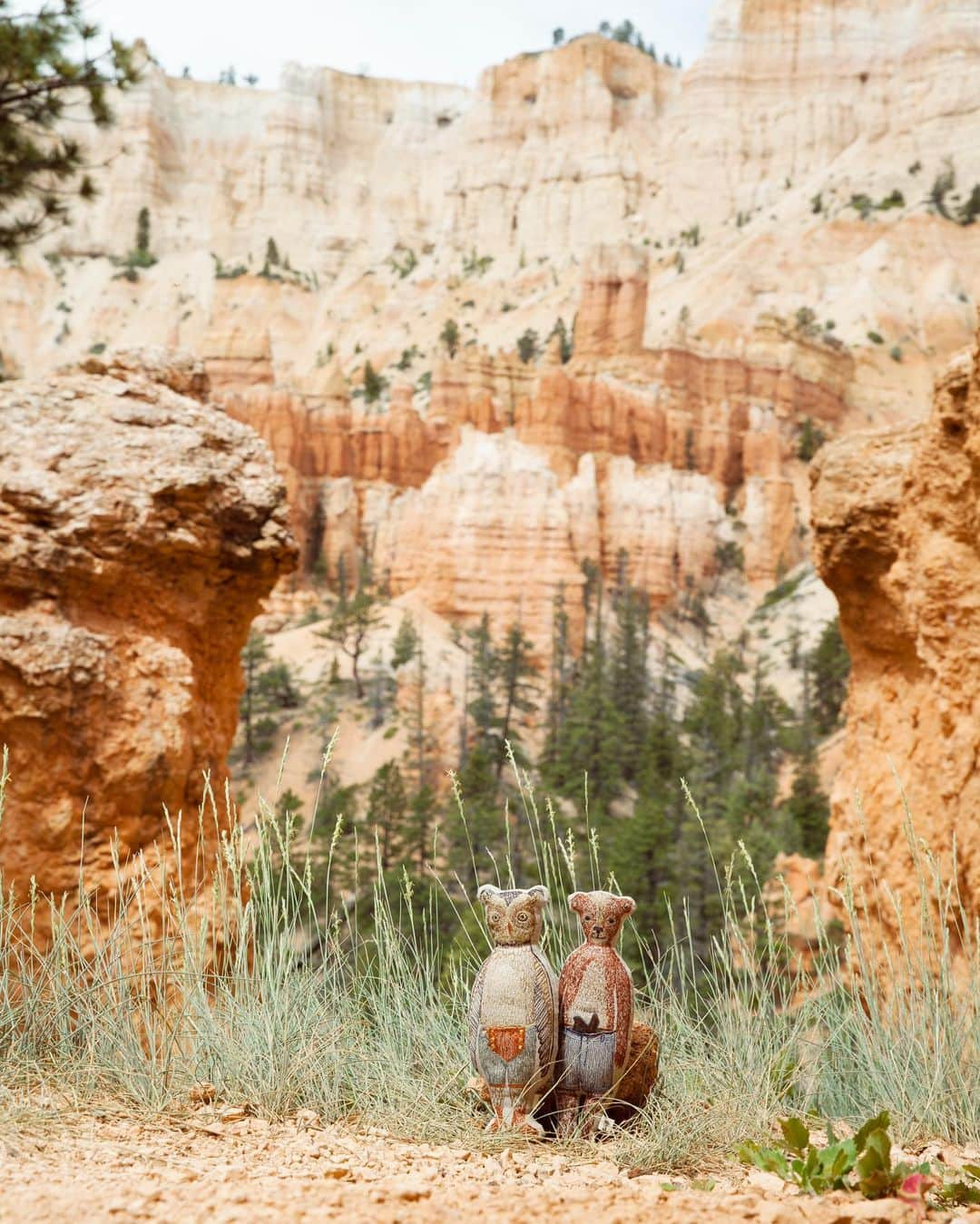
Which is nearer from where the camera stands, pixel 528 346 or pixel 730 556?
pixel 730 556

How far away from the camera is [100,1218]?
2.14 meters

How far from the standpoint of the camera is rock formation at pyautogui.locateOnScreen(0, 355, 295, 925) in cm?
437

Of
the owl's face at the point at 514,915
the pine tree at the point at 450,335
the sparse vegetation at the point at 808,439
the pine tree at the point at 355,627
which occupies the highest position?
the pine tree at the point at 450,335

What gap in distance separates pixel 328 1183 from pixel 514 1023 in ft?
2.15

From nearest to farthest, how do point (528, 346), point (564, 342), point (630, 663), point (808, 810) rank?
point (808, 810), point (630, 663), point (564, 342), point (528, 346)

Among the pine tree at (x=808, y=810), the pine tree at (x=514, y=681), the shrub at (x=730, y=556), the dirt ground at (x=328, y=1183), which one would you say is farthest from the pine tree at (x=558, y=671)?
the dirt ground at (x=328, y=1183)

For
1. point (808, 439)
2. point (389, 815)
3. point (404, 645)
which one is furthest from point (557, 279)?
point (389, 815)

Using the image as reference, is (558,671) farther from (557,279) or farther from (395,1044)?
(557,279)

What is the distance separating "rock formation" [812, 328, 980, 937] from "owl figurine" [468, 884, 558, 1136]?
5.00 ft

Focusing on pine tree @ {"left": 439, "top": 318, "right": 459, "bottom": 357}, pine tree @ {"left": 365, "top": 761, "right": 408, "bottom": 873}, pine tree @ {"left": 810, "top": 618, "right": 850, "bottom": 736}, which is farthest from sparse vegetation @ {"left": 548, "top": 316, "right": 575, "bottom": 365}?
pine tree @ {"left": 365, "top": 761, "right": 408, "bottom": 873}

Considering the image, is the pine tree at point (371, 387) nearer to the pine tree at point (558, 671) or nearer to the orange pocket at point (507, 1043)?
the pine tree at point (558, 671)

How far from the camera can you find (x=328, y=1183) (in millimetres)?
2395

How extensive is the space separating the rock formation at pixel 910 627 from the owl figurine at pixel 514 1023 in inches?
60.0

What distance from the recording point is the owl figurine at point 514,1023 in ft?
9.52
